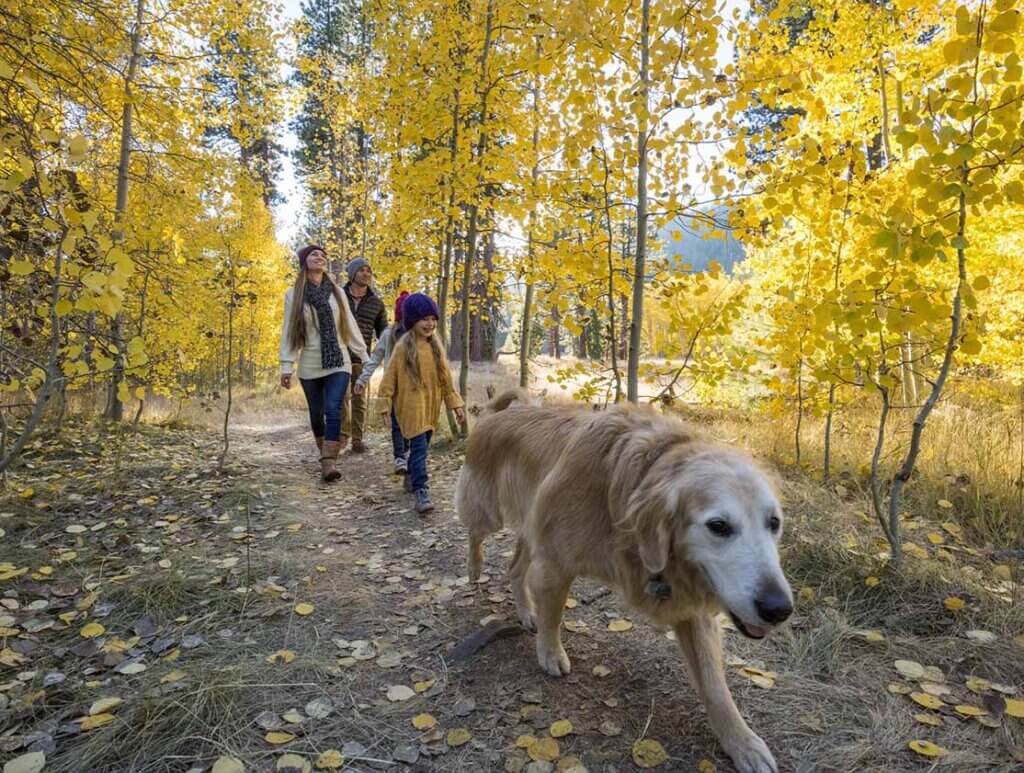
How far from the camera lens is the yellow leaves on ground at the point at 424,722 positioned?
2.29m

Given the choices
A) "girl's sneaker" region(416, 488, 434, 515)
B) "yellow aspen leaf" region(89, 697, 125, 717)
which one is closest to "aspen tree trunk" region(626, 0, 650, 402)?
"girl's sneaker" region(416, 488, 434, 515)

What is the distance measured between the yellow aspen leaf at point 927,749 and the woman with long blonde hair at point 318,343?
5327 millimetres

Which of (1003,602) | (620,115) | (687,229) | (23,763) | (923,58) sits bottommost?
(23,763)

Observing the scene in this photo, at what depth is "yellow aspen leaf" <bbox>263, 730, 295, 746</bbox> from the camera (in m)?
2.15

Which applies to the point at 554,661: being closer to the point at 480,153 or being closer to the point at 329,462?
the point at 329,462

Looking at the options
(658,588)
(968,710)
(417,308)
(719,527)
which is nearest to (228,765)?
(658,588)

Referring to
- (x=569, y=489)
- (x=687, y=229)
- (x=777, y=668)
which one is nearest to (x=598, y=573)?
(x=569, y=489)

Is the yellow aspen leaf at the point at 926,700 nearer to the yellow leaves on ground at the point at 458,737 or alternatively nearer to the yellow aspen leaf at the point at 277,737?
the yellow leaves on ground at the point at 458,737

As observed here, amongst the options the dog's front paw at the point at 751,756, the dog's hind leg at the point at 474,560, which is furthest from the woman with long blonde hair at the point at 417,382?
the dog's front paw at the point at 751,756

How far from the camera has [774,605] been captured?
1759 millimetres

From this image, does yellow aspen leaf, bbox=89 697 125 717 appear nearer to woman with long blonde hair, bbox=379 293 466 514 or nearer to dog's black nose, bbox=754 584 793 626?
dog's black nose, bbox=754 584 793 626

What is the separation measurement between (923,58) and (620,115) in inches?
191

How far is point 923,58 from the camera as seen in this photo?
21.2 feet

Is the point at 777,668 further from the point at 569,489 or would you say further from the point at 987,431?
the point at 987,431
